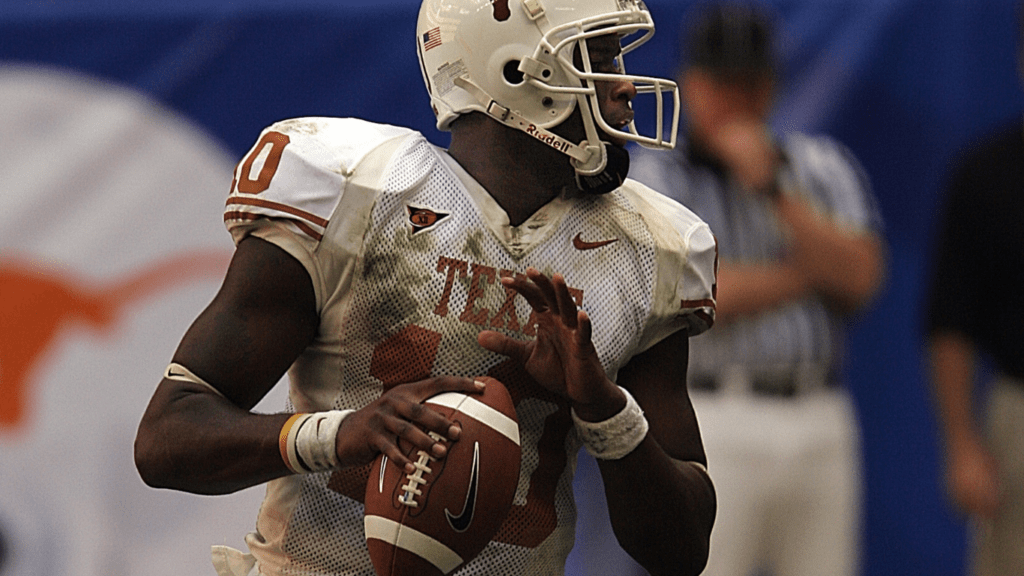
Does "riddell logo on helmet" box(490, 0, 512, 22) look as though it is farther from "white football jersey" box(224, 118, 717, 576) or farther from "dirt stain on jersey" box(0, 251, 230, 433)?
"dirt stain on jersey" box(0, 251, 230, 433)

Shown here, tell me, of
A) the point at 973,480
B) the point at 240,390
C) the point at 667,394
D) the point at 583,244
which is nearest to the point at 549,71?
the point at 583,244

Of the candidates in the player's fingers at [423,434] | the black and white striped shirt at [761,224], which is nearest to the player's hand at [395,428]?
the player's fingers at [423,434]

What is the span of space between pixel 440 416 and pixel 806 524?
1996 millimetres

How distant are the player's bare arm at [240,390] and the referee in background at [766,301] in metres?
1.60

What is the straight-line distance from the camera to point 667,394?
1.97 metres

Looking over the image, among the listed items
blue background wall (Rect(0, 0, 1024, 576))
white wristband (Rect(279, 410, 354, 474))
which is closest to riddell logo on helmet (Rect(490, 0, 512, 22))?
white wristband (Rect(279, 410, 354, 474))

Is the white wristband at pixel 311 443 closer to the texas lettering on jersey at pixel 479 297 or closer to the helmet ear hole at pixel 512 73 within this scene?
the texas lettering on jersey at pixel 479 297

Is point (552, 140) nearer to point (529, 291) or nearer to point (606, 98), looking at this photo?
point (606, 98)

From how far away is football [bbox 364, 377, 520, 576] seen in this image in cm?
160

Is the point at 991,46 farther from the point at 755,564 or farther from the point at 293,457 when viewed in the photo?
the point at 293,457

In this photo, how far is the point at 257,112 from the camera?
3691 mm

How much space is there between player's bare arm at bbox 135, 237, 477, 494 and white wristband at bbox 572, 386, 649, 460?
19 centimetres

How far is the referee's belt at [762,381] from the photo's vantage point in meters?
3.31

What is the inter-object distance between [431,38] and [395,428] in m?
0.61
